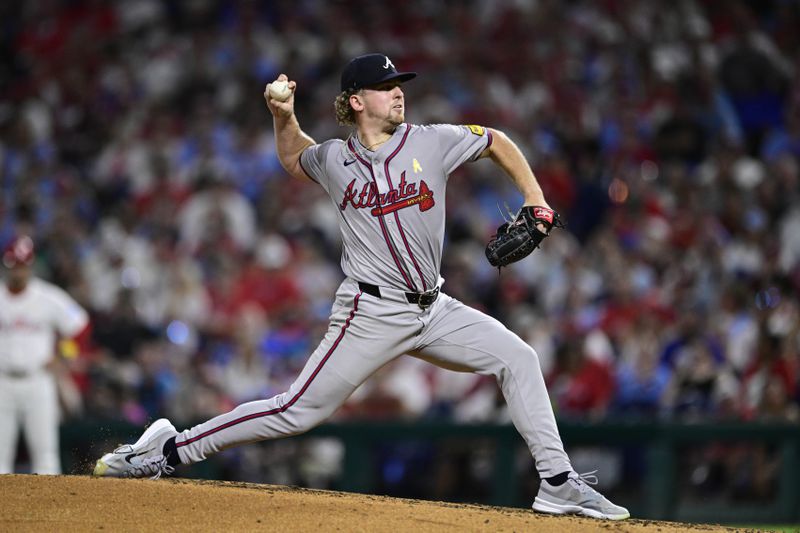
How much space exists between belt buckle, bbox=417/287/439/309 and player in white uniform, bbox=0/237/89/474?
176 inches

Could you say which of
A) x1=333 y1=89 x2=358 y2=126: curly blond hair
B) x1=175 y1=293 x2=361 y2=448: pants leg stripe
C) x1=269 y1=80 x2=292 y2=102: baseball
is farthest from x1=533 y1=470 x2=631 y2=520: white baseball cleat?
x1=269 y1=80 x2=292 y2=102: baseball

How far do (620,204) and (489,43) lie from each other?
A: 2.62m

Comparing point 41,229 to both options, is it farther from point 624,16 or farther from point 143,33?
point 624,16

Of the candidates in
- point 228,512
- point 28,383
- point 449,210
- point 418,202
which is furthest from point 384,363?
point 449,210

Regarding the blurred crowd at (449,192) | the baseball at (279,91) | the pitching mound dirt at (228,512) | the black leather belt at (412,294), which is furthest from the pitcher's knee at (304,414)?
the blurred crowd at (449,192)

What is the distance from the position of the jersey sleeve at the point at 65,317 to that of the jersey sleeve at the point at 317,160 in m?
4.17

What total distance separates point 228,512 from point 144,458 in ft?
2.05

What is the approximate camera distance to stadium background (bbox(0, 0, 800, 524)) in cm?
919

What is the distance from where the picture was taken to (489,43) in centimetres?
1243

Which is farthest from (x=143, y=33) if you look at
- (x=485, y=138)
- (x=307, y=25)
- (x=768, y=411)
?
(x=485, y=138)

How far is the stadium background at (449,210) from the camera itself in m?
9.19

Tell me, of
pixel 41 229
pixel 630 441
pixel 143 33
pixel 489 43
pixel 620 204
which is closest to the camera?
pixel 630 441

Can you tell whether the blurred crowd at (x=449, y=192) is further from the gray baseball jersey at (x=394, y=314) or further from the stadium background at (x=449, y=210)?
the gray baseball jersey at (x=394, y=314)

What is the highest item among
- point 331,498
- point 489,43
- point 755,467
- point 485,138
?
point 489,43
